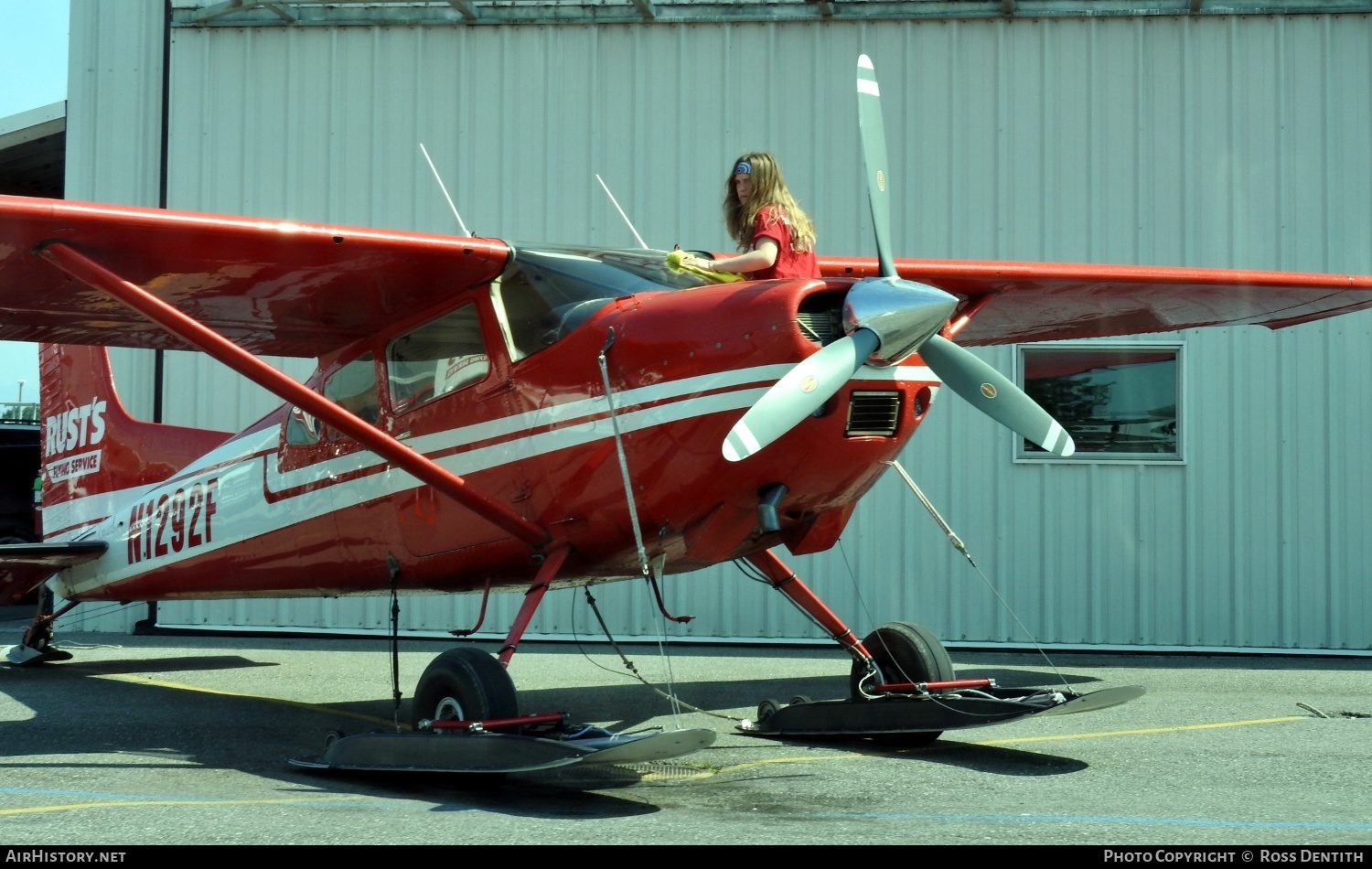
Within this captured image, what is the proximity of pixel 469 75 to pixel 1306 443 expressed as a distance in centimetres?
807

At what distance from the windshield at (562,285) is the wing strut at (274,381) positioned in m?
0.70

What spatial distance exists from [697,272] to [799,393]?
4.20 feet

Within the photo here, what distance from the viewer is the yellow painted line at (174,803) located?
478 centimetres

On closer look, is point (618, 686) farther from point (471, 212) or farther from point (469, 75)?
point (469, 75)

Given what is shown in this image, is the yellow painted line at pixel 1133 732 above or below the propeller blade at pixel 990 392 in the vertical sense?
below

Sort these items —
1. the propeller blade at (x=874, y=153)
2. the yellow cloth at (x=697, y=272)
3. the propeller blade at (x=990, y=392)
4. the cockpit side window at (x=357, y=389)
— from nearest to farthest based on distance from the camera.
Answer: the propeller blade at (x=874, y=153), the propeller blade at (x=990, y=392), the yellow cloth at (x=697, y=272), the cockpit side window at (x=357, y=389)

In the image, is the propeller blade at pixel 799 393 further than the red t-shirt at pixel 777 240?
No

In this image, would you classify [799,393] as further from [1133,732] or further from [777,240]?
[1133,732]

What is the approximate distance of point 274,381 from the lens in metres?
5.86

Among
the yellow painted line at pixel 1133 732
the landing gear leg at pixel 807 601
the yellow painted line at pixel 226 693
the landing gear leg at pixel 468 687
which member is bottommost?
the yellow painted line at pixel 226 693

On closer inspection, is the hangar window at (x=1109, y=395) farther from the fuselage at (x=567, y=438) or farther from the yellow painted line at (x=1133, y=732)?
the fuselage at (x=567, y=438)

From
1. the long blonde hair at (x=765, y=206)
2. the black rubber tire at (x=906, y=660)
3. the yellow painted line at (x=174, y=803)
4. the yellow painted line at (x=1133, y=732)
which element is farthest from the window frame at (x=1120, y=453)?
the yellow painted line at (x=174, y=803)

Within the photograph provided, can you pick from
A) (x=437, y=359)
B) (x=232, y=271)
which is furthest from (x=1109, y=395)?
(x=232, y=271)

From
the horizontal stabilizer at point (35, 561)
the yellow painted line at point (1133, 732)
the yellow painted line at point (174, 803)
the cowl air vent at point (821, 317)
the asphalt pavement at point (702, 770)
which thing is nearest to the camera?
the asphalt pavement at point (702, 770)
